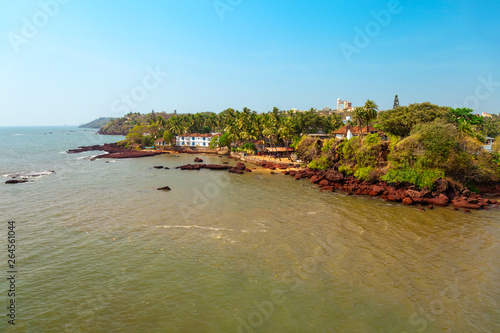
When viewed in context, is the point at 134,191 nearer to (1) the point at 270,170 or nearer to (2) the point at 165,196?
(2) the point at 165,196

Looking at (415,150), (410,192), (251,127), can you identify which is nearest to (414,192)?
(410,192)

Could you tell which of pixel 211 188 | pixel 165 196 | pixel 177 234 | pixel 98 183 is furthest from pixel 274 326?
pixel 98 183

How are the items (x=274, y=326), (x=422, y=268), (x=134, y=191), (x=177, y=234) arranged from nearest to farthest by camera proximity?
(x=274, y=326), (x=422, y=268), (x=177, y=234), (x=134, y=191)

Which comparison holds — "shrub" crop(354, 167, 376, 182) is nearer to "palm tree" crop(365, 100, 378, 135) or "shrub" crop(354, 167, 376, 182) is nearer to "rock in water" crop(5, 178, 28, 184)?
"palm tree" crop(365, 100, 378, 135)

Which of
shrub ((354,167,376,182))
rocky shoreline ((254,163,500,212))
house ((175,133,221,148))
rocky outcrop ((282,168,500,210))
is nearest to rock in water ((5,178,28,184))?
rocky shoreline ((254,163,500,212))

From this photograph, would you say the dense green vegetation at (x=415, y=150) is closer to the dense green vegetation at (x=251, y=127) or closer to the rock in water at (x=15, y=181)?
the dense green vegetation at (x=251, y=127)
